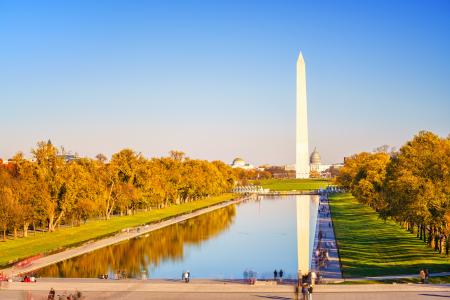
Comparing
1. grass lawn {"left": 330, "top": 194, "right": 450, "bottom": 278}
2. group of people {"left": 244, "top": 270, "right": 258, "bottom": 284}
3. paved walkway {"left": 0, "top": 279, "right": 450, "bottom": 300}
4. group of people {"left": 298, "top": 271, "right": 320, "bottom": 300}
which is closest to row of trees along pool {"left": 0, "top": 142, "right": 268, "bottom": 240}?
paved walkway {"left": 0, "top": 279, "right": 450, "bottom": 300}

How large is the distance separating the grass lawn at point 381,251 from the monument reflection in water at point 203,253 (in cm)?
332

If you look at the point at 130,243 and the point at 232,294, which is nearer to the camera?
the point at 232,294

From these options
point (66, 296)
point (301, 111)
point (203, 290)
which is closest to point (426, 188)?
point (203, 290)

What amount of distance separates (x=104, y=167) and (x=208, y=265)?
35826mm

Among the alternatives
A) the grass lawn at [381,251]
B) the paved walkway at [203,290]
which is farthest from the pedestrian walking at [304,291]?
the grass lawn at [381,251]

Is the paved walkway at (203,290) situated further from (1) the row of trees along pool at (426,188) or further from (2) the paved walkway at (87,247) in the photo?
(1) the row of trees along pool at (426,188)

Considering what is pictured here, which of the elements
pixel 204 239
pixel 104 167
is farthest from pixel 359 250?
pixel 104 167

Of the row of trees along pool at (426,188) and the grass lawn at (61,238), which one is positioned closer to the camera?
the row of trees along pool at (426,188)

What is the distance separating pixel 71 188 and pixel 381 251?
29.8m

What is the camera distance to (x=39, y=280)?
104 ft

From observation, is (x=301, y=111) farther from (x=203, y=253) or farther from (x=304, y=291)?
(x=304, y=291)

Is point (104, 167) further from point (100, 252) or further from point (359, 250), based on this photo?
point (359, 250)

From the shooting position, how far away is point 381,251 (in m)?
41.5

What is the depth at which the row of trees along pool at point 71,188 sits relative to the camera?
5175 cm
